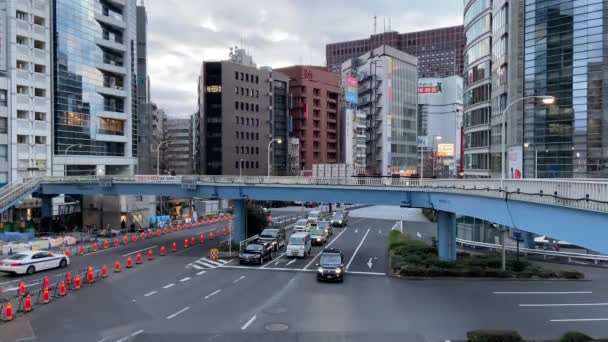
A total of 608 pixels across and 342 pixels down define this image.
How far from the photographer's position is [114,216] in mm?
64875

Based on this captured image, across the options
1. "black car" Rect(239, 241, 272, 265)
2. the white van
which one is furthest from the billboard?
"black car" Rect(239, 241, 272, 265)

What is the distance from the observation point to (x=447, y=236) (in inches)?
1476

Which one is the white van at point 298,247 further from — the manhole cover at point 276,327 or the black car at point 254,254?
the manhole cover at point 276,327

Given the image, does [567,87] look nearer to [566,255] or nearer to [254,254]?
[566,255]

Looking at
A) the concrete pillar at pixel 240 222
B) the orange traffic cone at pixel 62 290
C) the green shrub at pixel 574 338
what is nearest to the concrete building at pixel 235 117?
the concrete pillar at pixel 240 222

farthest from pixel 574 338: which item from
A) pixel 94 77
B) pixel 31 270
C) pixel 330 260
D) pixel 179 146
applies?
pixel 179 146

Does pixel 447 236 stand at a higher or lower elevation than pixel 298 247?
higher

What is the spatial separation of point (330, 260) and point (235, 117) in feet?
252

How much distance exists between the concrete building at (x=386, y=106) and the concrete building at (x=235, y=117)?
25.2 meters

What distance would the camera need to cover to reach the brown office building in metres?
123

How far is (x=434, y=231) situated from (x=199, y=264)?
133ft

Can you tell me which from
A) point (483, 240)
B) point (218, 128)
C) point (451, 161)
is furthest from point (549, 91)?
point (451, 161)

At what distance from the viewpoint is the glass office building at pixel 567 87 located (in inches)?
1790

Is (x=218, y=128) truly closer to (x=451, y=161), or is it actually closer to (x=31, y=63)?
(x=31, y=63)
